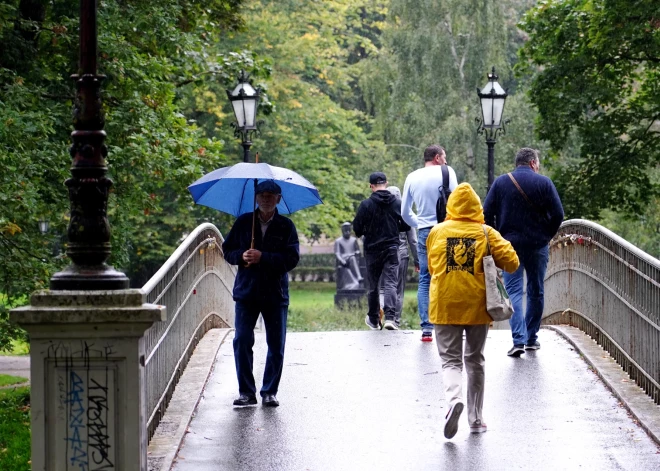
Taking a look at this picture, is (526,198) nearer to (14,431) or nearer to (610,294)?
(610,294)

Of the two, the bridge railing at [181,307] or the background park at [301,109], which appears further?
the background park at [301,109]

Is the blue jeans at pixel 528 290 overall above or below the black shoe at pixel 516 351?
above

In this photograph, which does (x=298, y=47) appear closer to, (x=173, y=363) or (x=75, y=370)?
(x=173, y=363)

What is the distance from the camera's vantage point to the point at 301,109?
3506 centimetres

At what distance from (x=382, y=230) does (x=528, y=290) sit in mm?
2356

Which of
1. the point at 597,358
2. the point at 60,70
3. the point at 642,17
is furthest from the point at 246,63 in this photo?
the point at 597,358

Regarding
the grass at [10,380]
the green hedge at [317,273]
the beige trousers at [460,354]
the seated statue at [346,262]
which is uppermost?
the beige trousers at [460,354]

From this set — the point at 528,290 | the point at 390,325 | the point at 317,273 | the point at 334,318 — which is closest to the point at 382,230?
the point at 390,325

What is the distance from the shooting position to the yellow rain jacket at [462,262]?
25.5 feet

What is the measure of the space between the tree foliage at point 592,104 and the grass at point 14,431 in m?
10.5

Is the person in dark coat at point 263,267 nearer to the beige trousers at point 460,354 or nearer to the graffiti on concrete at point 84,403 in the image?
the beige trousers at point 460,354

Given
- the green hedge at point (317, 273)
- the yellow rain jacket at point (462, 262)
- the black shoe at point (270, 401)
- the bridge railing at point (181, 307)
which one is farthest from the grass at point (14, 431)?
the green hedge at point (317, 273)

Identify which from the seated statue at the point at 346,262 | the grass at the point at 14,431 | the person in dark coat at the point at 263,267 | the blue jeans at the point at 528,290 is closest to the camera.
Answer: the person in dark coat at the point at 263,267

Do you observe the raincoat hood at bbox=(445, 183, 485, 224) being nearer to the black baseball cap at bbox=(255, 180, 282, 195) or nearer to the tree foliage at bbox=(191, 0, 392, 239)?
the black baseball cap at bbox=(255, 180, 282, 195)
